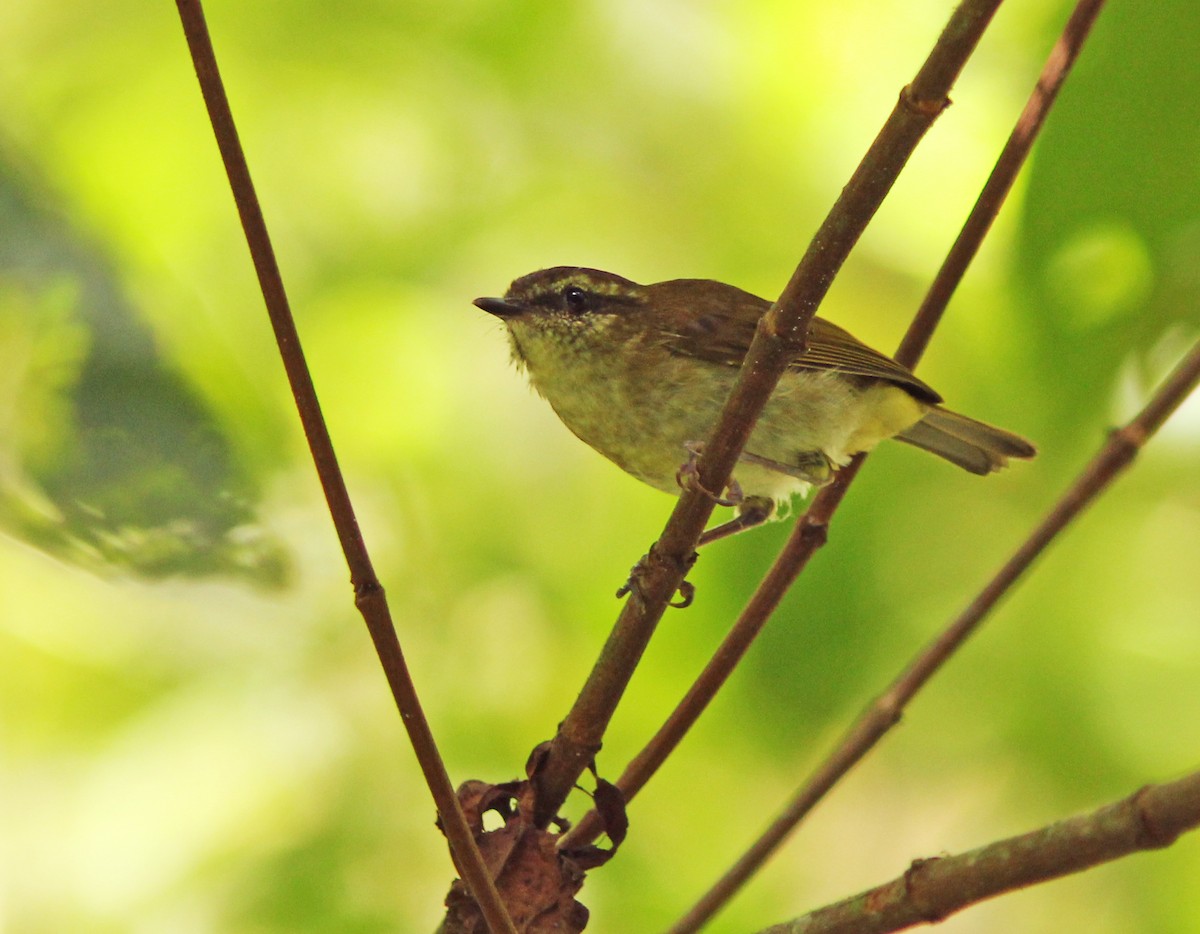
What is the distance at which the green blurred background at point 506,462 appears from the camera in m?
2.93

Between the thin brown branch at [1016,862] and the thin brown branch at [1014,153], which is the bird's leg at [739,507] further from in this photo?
the thin brown branch at [1016,862]

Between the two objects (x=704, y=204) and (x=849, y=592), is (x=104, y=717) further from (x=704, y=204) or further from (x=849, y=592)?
(x=704, y=204)

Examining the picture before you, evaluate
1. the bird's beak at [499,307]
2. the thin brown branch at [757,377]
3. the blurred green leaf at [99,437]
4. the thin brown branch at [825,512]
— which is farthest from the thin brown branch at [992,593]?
the bird's beak at [499,307]

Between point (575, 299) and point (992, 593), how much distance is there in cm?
177

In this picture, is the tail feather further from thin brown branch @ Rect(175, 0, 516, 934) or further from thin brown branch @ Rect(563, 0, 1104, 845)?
thin brown branch @ Rect(175, 0, 516, 934)

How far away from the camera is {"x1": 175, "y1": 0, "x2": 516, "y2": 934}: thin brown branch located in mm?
1676

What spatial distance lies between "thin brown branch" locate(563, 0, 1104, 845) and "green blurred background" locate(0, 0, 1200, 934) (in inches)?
25.1

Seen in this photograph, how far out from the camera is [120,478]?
240 centimetres

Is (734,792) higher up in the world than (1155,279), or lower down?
lower down

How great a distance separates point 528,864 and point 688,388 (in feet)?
5.77

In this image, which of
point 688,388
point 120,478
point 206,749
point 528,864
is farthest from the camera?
point 688,388

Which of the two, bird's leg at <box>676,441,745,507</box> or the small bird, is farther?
the small bird

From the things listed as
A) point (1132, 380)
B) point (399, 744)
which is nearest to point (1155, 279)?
point (1132, 380)

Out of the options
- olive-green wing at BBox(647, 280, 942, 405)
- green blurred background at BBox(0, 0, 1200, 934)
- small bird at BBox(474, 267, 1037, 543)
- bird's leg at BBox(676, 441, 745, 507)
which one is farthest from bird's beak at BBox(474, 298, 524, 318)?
bird's leg at BBox(676, 441, 745, 507)
